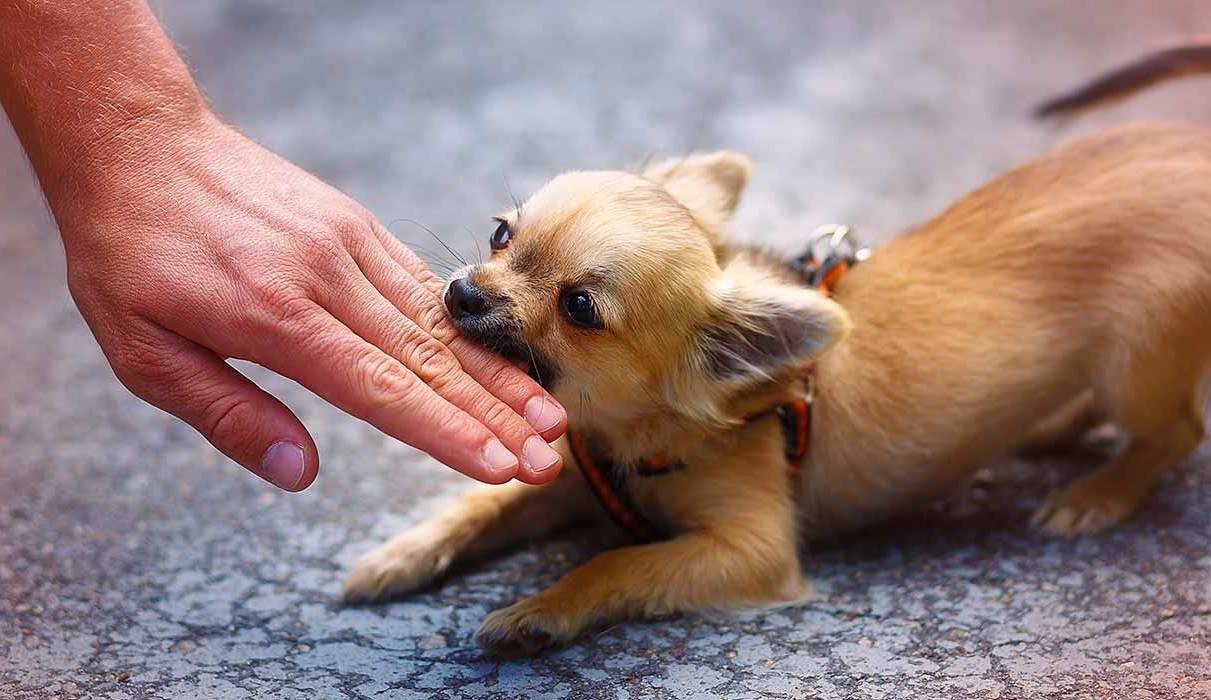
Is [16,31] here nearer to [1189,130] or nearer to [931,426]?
[931,426]

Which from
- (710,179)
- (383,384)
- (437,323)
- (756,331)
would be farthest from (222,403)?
(710,179)

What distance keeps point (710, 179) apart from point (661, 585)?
3.90ft

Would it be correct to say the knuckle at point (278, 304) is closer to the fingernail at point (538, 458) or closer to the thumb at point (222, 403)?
the thumb at point (222, 403)

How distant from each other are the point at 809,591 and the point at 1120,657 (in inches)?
29.8

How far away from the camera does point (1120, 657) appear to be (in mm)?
2730

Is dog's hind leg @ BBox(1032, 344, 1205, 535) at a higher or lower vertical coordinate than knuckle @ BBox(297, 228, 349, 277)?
lower

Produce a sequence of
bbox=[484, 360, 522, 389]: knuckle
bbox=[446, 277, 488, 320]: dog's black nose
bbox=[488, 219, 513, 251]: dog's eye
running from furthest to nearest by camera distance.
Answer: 1. bbox=[488, 219, 513, 251]: dog's eye
2. bbox=[446, 277, 488, 320]: dog's black nose
3. bbox=[484, 360, 522, 389]: knuckle

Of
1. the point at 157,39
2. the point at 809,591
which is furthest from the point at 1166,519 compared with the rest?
the point at 157,39

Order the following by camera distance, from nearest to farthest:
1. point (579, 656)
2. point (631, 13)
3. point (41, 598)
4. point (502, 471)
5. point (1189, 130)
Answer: point (502, 471) < point (579, 656) < point (41, 598) < point (1189, 130) < point (631, 13)

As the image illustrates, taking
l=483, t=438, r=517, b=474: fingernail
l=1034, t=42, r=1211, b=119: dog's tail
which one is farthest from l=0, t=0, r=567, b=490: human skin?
l=1034, t=42, r=1211, b=119: dog's tail

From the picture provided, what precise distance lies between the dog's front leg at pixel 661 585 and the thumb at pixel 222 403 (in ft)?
2.15

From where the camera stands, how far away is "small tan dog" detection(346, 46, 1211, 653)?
9.27 feet

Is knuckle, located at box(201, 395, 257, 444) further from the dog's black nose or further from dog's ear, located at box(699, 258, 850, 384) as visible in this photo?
dog's ear, located at box(699, 258, 850, 384)

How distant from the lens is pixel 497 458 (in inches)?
92.6
